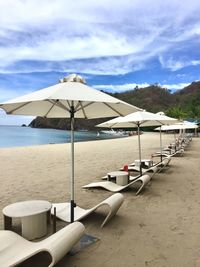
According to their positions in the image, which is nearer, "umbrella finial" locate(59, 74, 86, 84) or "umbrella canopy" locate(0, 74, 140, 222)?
"umbrella canopy" locate(0, 74, 140, 222)

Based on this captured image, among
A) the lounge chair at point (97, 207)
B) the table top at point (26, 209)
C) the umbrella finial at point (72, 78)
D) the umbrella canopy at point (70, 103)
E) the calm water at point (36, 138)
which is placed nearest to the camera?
the umbrella canopy at point (70, 103)

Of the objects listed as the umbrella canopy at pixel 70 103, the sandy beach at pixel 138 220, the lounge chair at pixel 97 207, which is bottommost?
the sandy beach at pixel 138 220

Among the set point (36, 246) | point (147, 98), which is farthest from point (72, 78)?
point (147, 98)

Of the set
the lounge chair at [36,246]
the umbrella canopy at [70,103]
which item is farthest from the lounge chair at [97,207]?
the lounge chair at [36,246]

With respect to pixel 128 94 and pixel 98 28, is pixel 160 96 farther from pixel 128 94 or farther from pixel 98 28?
pixel 98 28

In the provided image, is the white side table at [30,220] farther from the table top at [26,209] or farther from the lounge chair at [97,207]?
the lounge chair at [97,207]

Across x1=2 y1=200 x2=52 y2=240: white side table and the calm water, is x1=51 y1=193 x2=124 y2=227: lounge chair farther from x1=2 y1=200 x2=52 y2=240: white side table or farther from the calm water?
the calm water

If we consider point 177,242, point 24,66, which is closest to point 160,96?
point 24,66

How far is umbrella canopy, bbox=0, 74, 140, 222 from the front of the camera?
317 cm

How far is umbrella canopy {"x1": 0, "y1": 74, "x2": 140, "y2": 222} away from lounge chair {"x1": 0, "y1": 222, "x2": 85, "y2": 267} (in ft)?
3.64

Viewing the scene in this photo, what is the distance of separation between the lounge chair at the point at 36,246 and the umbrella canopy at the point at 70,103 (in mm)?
1109

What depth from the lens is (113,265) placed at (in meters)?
2.89

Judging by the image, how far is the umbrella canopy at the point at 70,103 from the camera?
317 centimetres

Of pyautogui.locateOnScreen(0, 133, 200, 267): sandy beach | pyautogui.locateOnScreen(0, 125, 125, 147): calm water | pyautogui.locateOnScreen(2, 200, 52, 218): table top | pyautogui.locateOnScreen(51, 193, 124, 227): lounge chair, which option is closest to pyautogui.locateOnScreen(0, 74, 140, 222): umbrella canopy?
pyautogui.locateOnScreen(51, 193, 124, 227): lounge chair
